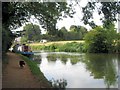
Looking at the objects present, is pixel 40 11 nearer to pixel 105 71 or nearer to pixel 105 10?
pixel 105 10

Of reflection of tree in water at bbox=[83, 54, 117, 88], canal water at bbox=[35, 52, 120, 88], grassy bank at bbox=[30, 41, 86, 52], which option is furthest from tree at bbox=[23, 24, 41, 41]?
grassy bank at bbox=[30, 41, 86, 52]

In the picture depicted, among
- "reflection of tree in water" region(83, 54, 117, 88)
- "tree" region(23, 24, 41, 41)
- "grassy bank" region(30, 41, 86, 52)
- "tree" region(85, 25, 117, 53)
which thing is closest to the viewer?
"tree" region(23, 24, 41, 41)

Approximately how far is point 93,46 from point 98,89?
135 ft

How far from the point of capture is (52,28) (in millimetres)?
14586

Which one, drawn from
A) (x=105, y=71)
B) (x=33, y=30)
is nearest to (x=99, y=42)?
(x=105, y=71)

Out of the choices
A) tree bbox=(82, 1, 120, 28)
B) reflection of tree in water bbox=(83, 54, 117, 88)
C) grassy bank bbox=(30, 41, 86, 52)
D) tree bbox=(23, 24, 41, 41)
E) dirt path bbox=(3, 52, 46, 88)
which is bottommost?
grassy bank bbox=(30, 41, 86, 52)

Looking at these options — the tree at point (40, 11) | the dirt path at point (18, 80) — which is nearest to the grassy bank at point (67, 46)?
the tree at point (40, 11)

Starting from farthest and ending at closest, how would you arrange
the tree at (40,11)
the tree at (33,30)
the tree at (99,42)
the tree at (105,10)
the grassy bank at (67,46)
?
the grassy bank at (67,46) < the tree at (99,42) < the tree at (33,30) < the tree at (40,11) < the tree at (105,10)

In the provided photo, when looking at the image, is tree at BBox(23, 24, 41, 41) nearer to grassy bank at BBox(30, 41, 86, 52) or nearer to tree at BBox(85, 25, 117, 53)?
tree at BBox(85, 25, 117, 53)

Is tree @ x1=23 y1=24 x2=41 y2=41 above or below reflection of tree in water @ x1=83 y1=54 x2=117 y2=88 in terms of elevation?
above

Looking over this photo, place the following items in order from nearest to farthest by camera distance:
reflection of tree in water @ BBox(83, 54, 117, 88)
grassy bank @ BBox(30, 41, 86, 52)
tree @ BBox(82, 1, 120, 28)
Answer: tree @ BBox(82, 1, 120, 28) < reflection of tree in water @ BBox(83, 54, 117, 88) < grassy bank @ BBox(30, 41, 86, 52)

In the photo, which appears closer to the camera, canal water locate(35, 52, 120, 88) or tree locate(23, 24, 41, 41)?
canal water locate(35, 52, 120, 88)

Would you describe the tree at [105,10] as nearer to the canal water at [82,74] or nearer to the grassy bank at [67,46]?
the canal water at [82,74]

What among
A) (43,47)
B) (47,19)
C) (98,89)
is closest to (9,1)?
(47,19)
